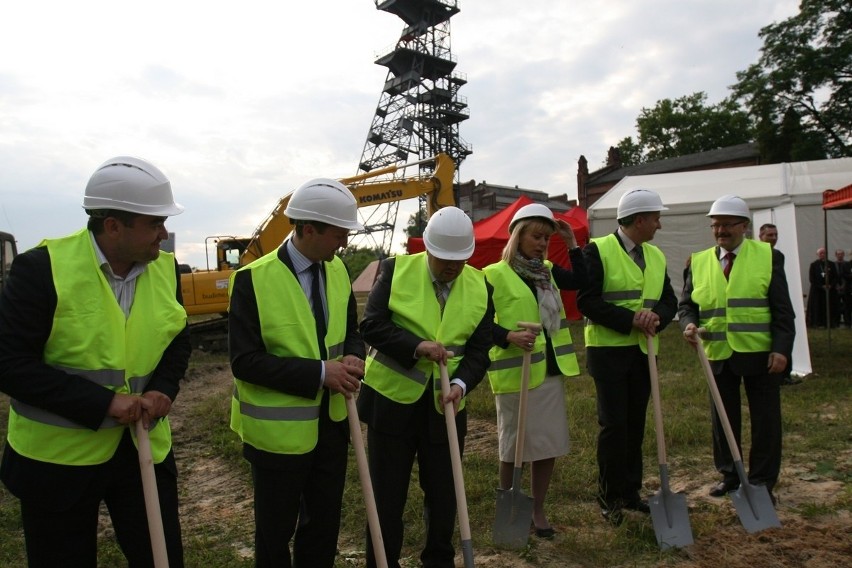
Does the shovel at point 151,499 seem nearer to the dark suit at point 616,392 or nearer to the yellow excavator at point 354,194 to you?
the dark suit at point 616,392

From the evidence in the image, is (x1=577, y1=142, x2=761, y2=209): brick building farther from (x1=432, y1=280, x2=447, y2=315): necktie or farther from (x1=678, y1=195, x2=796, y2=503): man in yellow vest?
(x1=432, y1=280, x2=447, y2=315): necktie

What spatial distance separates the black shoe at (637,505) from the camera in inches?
172

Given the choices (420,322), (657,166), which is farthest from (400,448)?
(657,166)

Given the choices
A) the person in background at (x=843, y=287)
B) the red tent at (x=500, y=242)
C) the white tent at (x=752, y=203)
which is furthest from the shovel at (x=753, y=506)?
the person in background at (x=843, y=287)

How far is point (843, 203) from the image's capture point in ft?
31.0

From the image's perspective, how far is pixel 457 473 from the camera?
301 centimetres

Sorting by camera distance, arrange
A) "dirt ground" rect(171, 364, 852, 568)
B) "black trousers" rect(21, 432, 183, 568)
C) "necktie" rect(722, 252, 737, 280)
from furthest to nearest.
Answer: "necktie" rect(722, 252, 737, 280) < "dirt ground" rect(171, 364, 852, 568) < "black trousers" rect(21, 432, 183, 568)

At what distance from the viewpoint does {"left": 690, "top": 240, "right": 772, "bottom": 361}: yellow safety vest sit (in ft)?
14.5

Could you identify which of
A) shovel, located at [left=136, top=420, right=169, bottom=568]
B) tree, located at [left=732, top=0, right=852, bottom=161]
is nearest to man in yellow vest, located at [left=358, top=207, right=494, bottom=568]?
shovel, located at [left=136, top=420, right=169, bottom=568]

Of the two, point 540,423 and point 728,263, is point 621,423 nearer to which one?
point 540,423

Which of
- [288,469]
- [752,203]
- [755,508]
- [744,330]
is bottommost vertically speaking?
[755,508]

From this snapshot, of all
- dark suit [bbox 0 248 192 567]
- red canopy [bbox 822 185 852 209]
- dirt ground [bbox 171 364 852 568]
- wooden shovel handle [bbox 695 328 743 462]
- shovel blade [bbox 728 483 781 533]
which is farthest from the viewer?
red canopy [bbox 822 185 852 209]

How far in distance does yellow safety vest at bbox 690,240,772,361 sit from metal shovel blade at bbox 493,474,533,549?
1840 millimetres

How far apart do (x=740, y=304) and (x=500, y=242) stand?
8.92 metres
